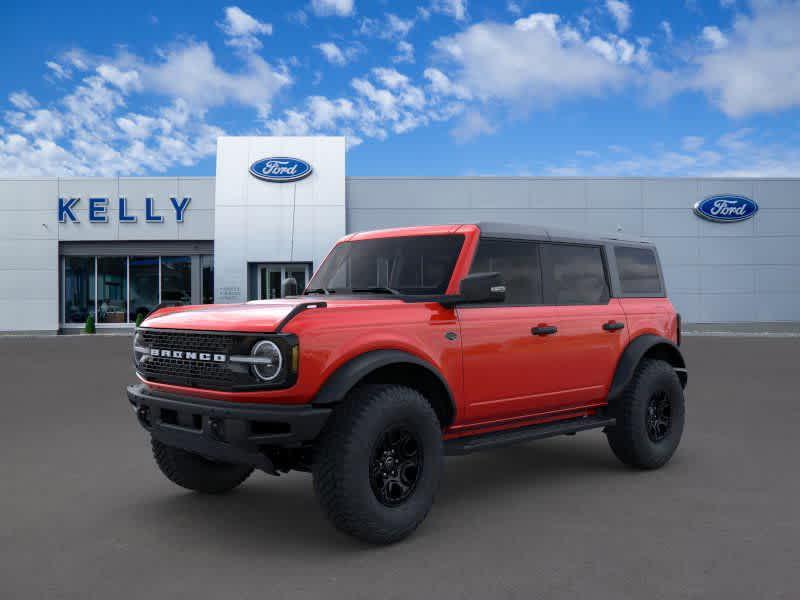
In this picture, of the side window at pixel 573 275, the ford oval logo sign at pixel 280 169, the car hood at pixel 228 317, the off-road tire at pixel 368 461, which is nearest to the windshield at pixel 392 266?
the car hood at pixel 228 317

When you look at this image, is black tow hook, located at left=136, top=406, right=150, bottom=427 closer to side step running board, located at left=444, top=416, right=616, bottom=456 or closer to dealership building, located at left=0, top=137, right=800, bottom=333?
side step running board, located at left=444, top=416, right=616, bottom=456

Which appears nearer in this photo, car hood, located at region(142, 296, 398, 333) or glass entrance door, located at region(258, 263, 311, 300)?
car hood, located at region(142, 296, 398, 333)

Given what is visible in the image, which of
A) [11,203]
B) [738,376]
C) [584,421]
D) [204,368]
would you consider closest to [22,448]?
[204,368]

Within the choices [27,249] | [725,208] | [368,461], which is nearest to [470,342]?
[368,461]

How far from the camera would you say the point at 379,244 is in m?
5.59

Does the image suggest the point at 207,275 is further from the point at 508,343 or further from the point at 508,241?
the point at 508,343

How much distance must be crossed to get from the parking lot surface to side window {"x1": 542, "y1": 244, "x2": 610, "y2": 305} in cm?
145

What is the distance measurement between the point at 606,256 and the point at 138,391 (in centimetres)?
387

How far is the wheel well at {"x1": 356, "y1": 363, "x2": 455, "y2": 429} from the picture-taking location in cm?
444

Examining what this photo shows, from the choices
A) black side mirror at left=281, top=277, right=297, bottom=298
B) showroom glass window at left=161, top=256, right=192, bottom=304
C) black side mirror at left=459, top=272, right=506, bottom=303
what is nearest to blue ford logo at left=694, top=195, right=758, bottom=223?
showroom glass window at left=161, top=256, right=192, bottom=304

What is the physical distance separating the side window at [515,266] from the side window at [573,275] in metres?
0.12

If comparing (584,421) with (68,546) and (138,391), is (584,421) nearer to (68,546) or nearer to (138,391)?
(138,391)

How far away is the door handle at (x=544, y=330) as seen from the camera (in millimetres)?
5172

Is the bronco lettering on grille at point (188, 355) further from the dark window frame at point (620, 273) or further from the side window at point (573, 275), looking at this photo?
the dark window frame at point (620, 273)
